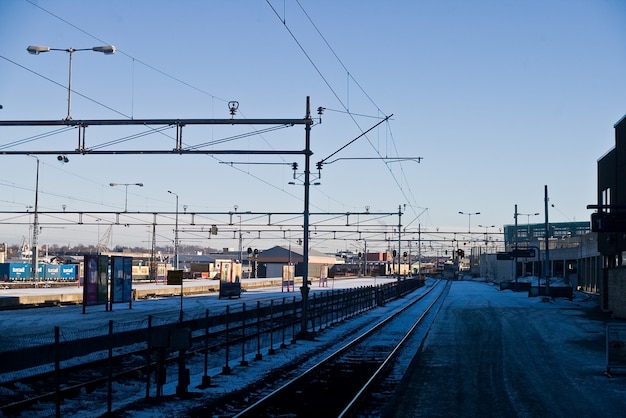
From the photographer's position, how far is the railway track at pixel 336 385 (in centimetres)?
1312

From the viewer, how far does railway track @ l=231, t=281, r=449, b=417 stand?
13125mm

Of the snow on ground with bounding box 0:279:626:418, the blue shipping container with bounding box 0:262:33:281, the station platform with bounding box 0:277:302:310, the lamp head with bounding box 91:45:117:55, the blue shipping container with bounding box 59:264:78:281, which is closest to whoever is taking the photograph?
the snow on ground with bounding box 0:279:626:418

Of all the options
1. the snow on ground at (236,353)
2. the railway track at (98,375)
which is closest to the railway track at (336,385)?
the snow on ground at (236,353)

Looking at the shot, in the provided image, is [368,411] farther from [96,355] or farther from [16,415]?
[96,355]

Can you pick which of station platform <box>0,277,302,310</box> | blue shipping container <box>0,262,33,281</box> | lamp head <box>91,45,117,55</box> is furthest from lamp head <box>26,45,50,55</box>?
blue shipping container <box>0,262,33,281</box>

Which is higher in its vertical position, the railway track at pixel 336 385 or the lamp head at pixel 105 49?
the lamp head at pixel 105 49

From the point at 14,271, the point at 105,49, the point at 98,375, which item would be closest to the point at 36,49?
the point at 105,49

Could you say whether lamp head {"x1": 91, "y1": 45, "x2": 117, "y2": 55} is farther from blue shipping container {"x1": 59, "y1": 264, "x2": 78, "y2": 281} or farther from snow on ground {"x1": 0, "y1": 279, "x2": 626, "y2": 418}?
blue shipping container {"x1": 59, "y1": 264, "x2": 78, "y2": 281}

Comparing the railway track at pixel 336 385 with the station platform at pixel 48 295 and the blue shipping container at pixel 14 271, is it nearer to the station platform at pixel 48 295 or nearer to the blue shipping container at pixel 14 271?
the station platform at pixel 48 295

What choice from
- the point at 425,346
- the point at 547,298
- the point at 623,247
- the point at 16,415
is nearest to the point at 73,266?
the point at 547,298

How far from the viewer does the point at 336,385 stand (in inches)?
634

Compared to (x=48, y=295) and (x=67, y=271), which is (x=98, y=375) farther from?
(x=67, y=271)

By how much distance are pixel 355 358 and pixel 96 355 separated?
702 cm

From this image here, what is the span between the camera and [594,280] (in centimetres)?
6825
